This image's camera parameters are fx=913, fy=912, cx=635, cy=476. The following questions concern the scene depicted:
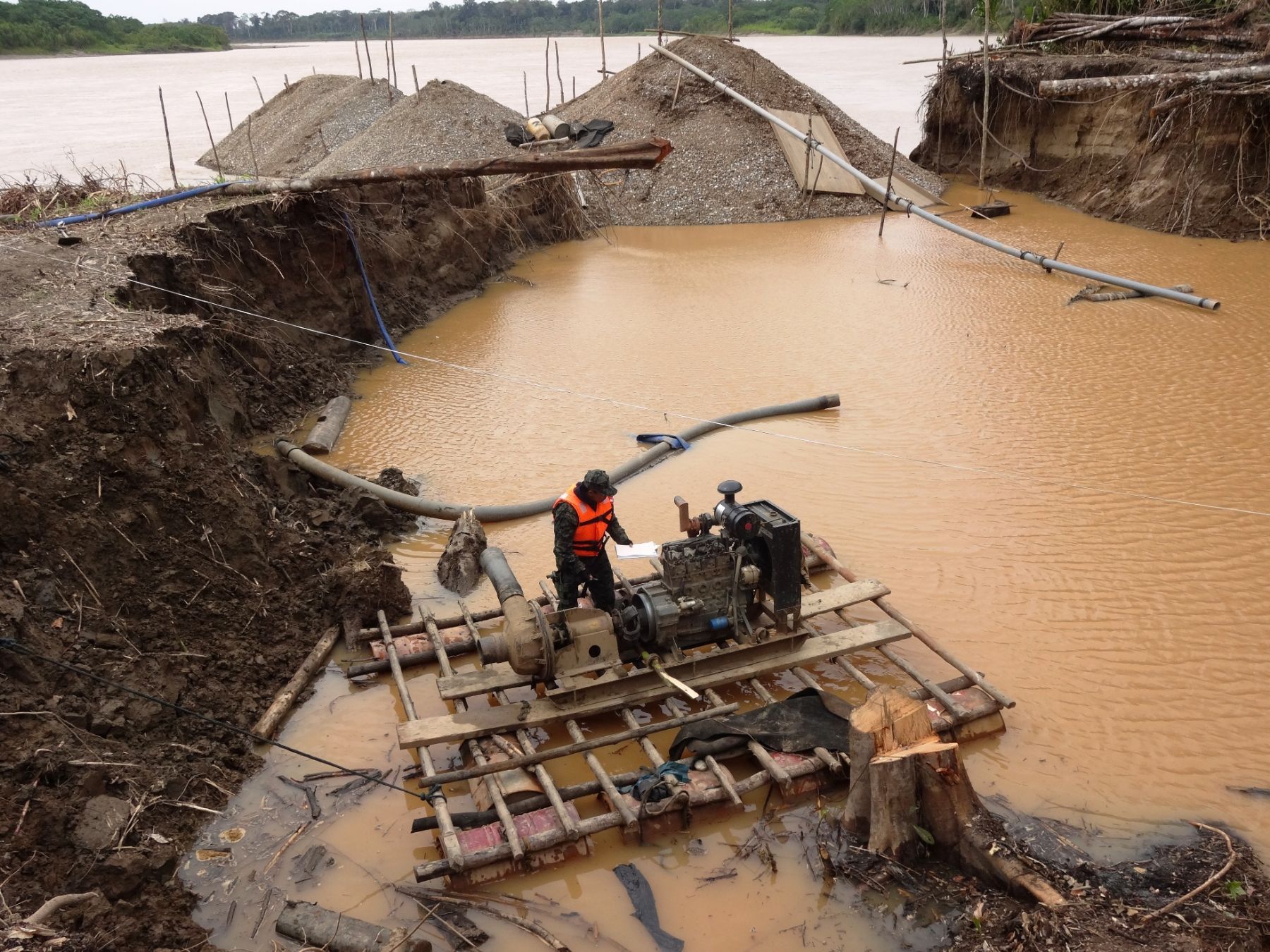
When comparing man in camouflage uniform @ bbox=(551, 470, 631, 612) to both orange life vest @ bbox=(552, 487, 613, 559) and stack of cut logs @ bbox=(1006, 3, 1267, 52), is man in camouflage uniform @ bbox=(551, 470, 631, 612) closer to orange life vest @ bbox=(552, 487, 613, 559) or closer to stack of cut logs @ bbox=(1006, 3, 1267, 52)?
orange life vest @ bbox=(552, 487, 613, 559)

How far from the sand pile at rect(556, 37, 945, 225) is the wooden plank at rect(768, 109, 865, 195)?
20cm

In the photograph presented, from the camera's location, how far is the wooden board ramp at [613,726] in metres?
5.27

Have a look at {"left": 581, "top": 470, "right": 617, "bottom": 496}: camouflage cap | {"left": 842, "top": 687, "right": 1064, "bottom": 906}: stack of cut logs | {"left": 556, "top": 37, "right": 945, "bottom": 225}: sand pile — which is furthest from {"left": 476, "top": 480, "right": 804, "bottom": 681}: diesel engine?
{"left": 556, "top": 37, "right": 945, "bottom": 225}: sand pile

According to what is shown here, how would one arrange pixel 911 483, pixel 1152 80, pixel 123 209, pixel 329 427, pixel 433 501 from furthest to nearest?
pixel 1152 80
pixel 123 209
pixel 329 427
pixel 911 483
pixel 433 501

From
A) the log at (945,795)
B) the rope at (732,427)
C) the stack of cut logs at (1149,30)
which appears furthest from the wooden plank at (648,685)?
the stack of cut logs at (1149,30)

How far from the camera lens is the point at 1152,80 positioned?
59.1 feet

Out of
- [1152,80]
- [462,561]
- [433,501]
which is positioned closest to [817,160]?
[1152,80]

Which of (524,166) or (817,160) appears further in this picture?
(817,160)

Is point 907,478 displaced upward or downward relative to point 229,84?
downward

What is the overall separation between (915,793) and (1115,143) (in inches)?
779

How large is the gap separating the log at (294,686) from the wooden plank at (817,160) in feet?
59.4

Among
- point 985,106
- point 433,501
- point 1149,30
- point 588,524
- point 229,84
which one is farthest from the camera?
point 229,84

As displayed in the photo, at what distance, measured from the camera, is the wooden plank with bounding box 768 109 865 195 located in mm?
22141

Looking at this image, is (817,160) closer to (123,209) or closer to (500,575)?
(123,209)
